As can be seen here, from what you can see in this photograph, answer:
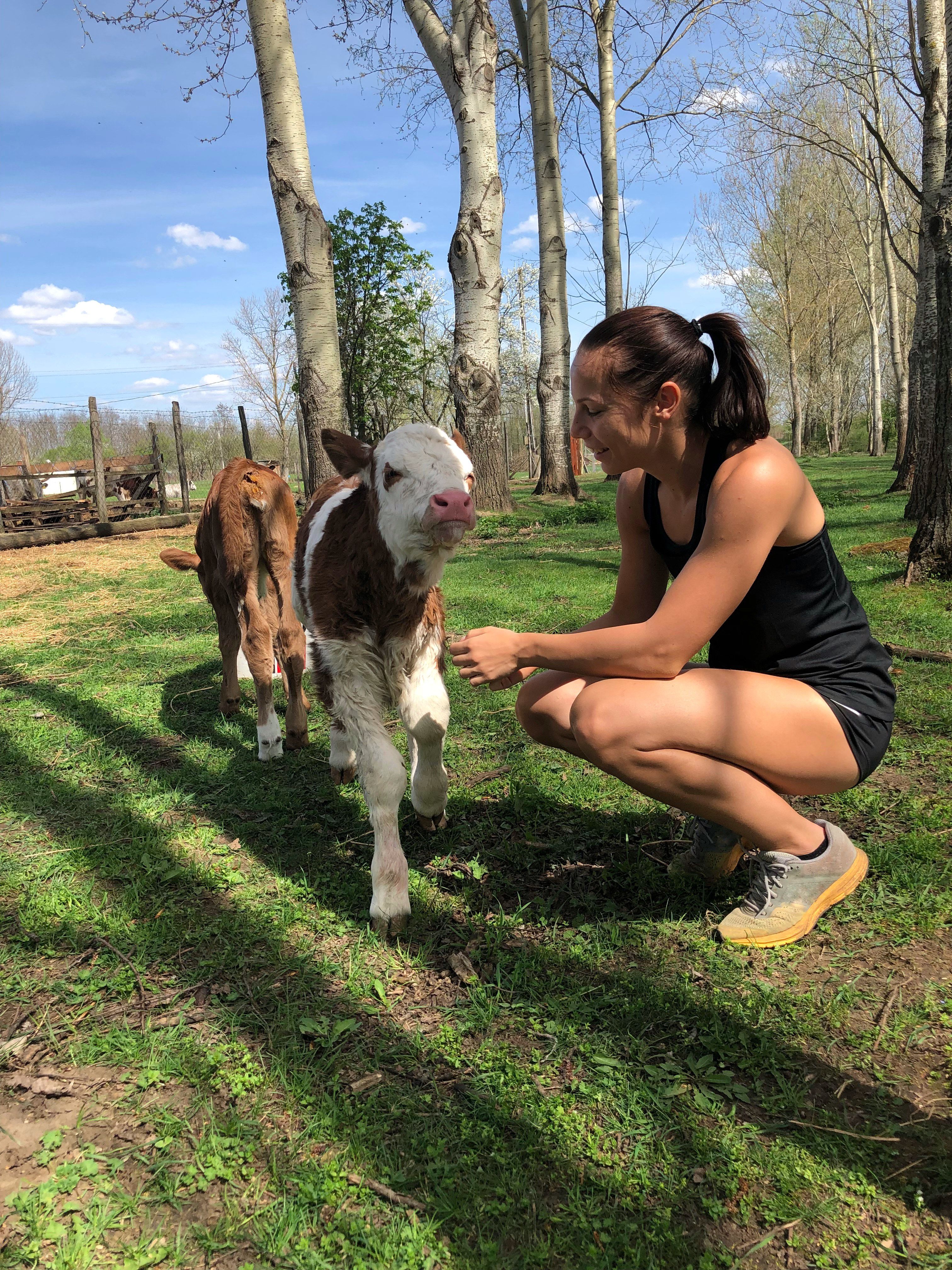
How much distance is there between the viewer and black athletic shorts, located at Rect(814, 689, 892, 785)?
240 centimetres

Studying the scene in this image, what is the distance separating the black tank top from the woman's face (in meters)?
0.18

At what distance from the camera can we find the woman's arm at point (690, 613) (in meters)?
2.26

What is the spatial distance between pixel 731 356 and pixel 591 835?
6.06ft

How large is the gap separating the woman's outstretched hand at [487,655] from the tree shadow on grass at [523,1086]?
852 mm

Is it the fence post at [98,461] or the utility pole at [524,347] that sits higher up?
the utility pole at [524,347]

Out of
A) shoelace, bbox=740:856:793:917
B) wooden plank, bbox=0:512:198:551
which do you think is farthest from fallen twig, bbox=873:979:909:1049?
wooden plank, bbox=0:512:198:551

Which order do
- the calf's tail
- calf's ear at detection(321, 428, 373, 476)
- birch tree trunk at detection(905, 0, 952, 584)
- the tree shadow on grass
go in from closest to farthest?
1. the tree shadow on grass
2. calf's ear at detection(321, 428, 373, 476)
3. the calf's tail
4. birch tree trunk at detection(905, 0, 952, 584)

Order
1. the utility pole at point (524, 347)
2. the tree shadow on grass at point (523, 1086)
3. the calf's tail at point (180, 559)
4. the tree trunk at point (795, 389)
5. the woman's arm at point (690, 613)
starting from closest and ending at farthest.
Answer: the tree shadow on grass at point (523, 1086) < the woman's arm at point (690, 613) < the calf's tail at point (180, 559) < the tree trunk at point (795, 389) < the utility pole at point (524, 347)

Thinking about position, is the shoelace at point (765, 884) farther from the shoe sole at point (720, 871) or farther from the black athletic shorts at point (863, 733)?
the black athletic shorts at point (863, 733)

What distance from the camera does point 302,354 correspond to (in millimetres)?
9000

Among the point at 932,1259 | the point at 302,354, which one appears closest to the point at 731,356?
the point at 932,1259

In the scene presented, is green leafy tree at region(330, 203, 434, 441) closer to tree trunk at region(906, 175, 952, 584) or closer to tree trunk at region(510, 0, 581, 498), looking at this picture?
tree trunk at region(510, 0, 581, 498)

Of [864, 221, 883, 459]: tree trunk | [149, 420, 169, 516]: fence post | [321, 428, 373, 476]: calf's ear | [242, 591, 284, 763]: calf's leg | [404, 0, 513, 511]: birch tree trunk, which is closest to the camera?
[321, 428, 373, 476]: calf's ear

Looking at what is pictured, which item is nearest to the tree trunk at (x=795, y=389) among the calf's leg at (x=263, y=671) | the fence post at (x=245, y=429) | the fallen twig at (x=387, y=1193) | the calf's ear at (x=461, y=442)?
the fence post at (x=245, y=429)
